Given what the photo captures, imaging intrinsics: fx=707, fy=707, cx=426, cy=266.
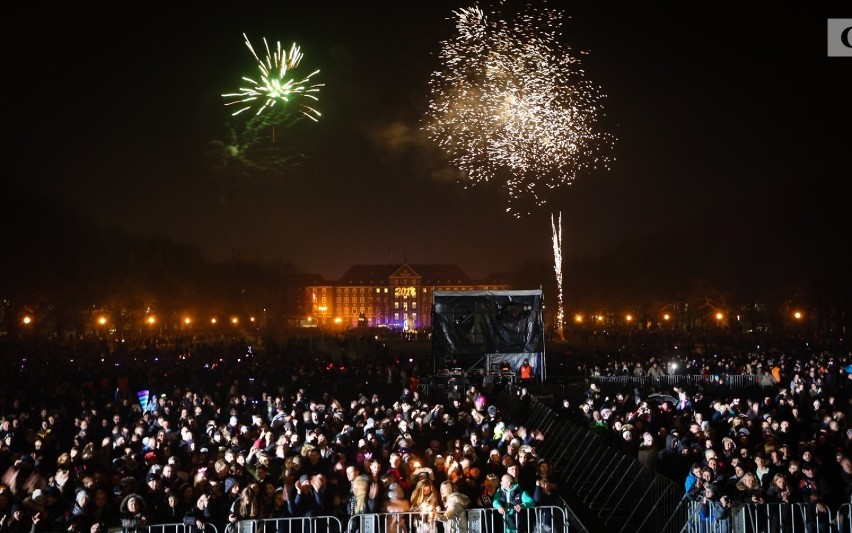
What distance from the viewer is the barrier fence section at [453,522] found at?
8.15 metres

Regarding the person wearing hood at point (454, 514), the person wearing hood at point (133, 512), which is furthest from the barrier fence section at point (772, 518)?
the person wearing hood at point (133, 512)

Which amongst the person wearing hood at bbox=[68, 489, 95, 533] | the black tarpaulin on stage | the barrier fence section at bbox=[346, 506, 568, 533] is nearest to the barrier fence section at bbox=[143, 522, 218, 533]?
the person wearing hood at bbox=[68, 489, 95, 533]

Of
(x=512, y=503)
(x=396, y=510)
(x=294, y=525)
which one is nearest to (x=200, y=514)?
(x=294, y=525)

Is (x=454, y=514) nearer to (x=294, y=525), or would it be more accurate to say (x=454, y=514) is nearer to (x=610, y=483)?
(x=294, y=525)

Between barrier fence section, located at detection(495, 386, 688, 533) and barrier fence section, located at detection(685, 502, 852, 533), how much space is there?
2.36ft

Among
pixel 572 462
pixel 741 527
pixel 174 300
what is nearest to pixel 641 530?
pixel 741 527

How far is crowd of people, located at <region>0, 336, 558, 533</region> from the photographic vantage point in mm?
8562

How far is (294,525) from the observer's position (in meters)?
8.66

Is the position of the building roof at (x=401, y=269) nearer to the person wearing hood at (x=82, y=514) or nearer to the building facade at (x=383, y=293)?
the building facade at (x=383, y=293)

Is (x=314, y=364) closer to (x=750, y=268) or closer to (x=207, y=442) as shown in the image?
(x=207, y=442)

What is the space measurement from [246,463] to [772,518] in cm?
759

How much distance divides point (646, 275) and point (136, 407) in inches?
2259

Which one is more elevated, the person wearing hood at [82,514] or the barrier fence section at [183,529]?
the person wearing hood at [82,514]

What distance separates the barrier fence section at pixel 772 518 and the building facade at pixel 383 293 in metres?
147
